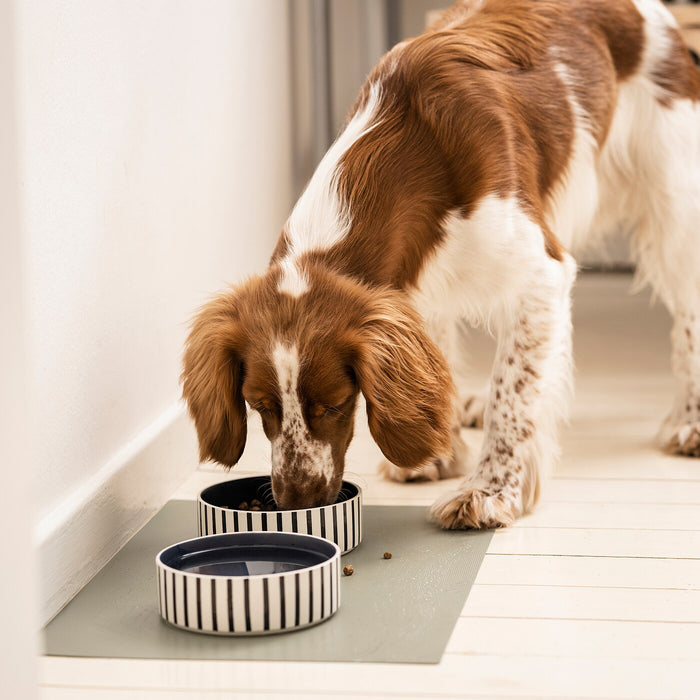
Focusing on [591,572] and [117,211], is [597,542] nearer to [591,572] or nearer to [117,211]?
[591,572]

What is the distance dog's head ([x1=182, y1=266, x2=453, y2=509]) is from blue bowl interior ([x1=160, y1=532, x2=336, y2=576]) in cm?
13

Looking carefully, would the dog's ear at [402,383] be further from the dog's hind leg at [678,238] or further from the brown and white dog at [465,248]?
the dog's hind leg at [678,238]

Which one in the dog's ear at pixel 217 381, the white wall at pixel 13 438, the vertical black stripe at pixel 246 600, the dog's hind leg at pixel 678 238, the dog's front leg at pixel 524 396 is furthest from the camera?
the dog's hind leg at pixel 678 238

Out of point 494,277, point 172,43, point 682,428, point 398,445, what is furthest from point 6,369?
point 682,428

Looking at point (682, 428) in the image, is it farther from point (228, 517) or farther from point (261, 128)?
point (261, 128)

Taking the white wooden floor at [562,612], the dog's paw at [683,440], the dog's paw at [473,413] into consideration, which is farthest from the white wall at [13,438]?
the dog's paw at [473,413]

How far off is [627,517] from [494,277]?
1.85ft

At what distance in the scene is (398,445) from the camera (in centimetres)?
208

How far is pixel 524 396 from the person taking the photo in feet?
8.00

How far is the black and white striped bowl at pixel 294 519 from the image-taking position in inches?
79.7

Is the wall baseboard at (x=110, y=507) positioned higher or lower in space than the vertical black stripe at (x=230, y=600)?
lower

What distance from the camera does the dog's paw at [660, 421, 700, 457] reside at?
2852 millimetres

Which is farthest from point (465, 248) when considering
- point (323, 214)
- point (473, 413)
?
point (473, 413)

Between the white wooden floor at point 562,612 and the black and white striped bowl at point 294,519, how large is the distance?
0.26 meters
